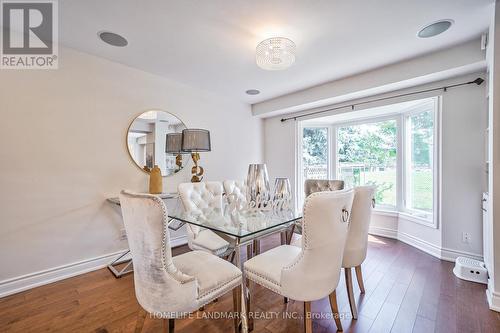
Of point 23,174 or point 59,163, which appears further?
point 59,163

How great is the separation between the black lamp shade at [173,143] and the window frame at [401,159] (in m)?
2.31

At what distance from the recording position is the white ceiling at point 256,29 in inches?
66.6

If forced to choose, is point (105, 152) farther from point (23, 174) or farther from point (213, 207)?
point (213, 207)

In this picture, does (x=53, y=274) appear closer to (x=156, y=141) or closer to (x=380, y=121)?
(x=156, y=141)

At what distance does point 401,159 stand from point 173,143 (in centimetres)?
357

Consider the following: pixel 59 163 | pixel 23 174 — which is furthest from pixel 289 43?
pixel 23 174

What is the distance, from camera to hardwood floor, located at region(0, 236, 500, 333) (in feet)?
5.07

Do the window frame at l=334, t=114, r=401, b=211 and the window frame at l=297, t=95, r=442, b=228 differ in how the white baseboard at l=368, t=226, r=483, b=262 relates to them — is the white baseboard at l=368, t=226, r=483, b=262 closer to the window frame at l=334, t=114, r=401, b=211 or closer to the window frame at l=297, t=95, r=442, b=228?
the window frame at l=297, t=95, r=442, b=228

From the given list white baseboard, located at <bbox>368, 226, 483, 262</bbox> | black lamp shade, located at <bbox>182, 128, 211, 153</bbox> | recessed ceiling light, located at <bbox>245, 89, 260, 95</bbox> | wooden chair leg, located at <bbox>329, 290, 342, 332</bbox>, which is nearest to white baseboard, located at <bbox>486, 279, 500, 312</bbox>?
white baseboard, located at <bbox>368, 226, 483, 262</bbox>

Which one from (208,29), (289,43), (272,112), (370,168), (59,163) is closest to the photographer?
(289,43)

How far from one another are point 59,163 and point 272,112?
10.6 ft

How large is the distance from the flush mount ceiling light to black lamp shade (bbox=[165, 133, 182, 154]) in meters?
1.65

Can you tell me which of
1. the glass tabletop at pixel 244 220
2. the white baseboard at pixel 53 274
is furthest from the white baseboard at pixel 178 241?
the glass tabletop at pixel 244 220

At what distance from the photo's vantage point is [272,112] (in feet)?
13.4
